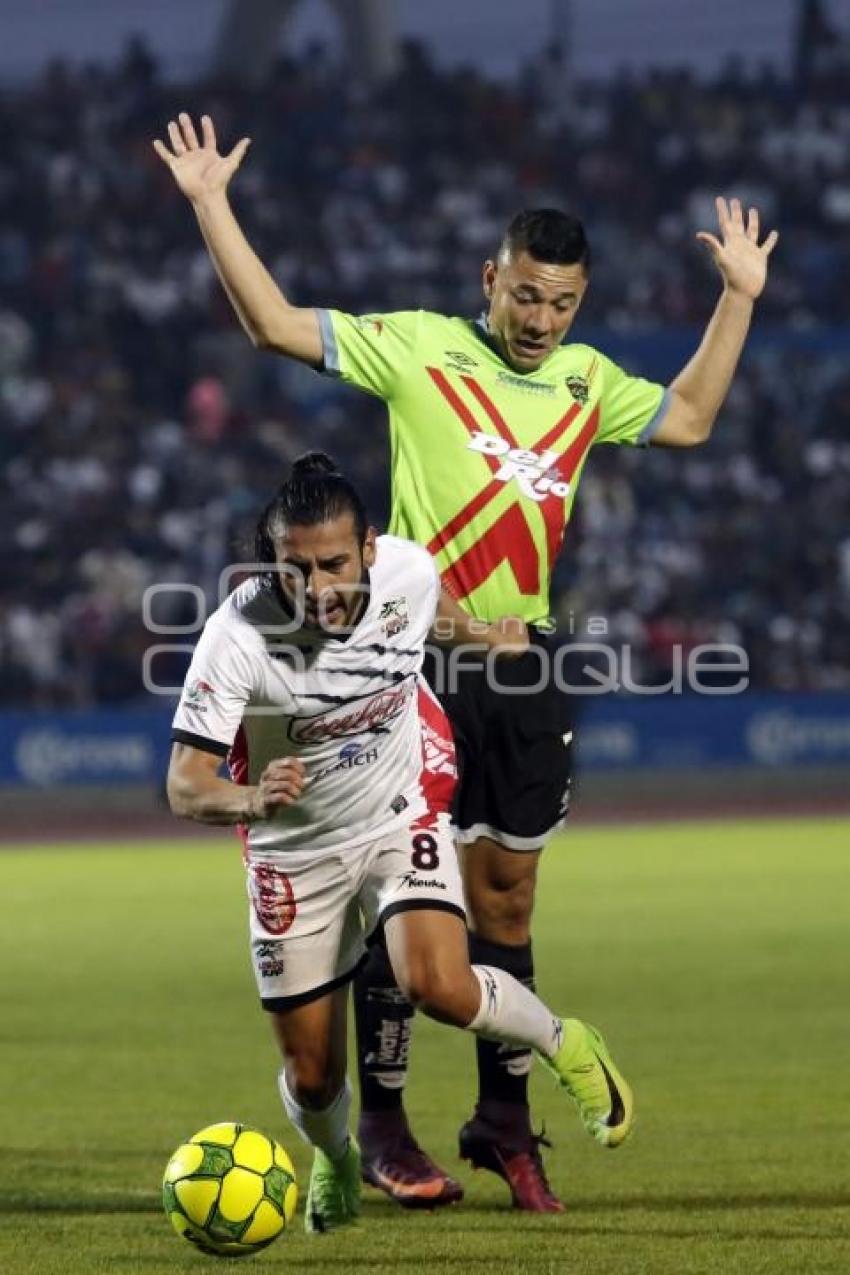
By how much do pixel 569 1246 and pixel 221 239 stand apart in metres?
2.60

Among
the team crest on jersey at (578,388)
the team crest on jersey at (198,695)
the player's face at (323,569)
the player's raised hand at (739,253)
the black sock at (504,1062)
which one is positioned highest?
the player's raised hand at (739,253)

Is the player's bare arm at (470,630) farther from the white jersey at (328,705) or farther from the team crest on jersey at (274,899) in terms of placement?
the team crest on jersey at (274,899)

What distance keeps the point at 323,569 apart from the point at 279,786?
24.8 inches

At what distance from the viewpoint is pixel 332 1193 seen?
19.8 ft

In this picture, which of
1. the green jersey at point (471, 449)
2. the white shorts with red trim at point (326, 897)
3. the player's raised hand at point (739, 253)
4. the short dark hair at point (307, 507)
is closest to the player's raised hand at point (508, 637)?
the green jersey at point (471, 449)

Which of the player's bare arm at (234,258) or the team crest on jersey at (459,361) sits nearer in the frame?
the player's bare arm at (234,258)

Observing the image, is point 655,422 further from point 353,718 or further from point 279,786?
point 279,786

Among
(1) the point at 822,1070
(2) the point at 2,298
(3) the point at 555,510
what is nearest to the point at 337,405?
(2) the point at 2,298

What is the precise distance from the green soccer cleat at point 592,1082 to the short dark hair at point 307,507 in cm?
146

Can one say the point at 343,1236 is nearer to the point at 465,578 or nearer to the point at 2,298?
the point at 465,578

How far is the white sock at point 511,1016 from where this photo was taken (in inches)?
230

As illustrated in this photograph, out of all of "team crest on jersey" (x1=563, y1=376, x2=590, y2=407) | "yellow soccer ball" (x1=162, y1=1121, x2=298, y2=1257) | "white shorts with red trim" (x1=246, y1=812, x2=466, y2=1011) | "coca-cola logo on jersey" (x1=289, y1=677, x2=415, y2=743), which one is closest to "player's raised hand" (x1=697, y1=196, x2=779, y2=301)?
"team crest on jersey" (x1=563, y1=376, x2=590, y2=407)

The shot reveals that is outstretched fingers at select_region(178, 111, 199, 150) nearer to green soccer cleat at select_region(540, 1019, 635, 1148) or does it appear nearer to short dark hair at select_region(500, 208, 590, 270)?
short dark hair at select_region(500, 208, 590, 270)

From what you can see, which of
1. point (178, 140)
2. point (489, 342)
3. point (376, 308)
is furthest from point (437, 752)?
point (376, 308)
